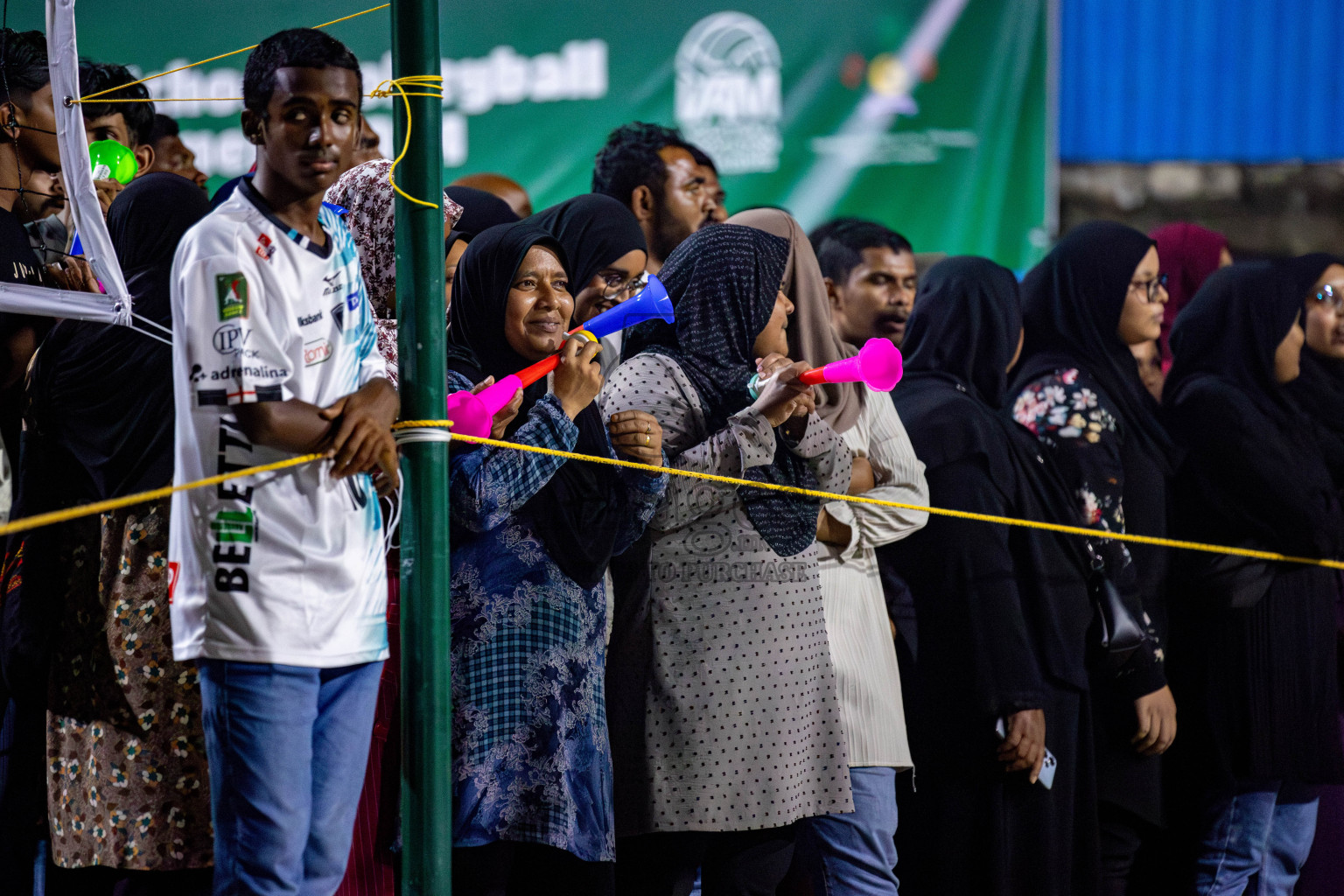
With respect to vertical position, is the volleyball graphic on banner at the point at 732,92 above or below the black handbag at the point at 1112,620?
above

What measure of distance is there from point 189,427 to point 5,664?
0.84m

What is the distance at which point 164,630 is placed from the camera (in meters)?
2.45

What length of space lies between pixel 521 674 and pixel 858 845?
35.3 inches

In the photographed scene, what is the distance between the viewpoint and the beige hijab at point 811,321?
3234 millimetres

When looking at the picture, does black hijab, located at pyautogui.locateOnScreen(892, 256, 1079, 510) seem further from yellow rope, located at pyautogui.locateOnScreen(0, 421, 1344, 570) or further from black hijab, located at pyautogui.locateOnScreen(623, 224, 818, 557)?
black hijab, located at pyautogui.locateOnScreen(623, 224, 818, 557)

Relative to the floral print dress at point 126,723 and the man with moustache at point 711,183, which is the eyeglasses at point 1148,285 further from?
the floral print dress at point 126,723

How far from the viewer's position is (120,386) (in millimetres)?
2621

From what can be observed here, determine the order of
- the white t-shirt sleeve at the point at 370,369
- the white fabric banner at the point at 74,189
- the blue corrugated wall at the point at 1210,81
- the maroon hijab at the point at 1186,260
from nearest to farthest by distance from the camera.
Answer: the white t-shirt sleeve at the point at 370,369 → the white fabric banner at the point at 74,189 → the maroon hijab at the point at 1186,260 → the blue corrugated wall at the point at 1210,81

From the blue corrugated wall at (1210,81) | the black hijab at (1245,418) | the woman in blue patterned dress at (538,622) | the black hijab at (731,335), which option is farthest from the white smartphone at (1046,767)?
the blue corrugated wall at (1210,81)

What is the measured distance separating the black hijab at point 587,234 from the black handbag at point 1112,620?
136 centimetres

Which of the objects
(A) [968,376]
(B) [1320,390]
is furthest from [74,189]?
(B) [1320,390]

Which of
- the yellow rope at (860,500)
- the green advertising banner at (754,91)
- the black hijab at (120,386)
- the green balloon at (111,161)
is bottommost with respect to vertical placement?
the yellow rope at (860,500)

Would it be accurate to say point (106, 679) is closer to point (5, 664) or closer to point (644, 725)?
point (5, 664)

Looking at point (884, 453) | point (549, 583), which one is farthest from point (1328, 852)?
point (549, 583)
